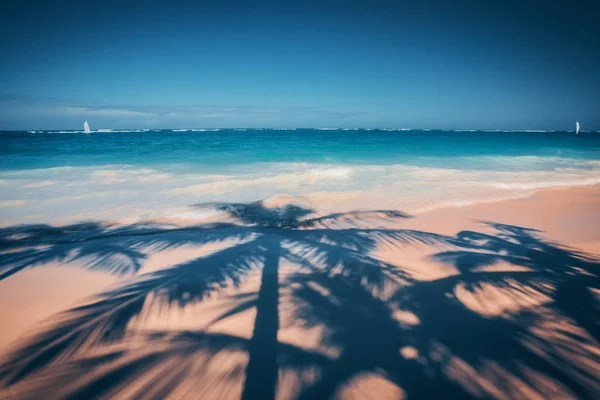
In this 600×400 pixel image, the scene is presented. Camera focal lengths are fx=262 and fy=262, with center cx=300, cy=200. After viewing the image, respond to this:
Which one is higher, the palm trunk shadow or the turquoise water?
the turquoise water

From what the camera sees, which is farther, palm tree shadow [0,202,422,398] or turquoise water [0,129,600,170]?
turquoise water [0,129,600,170]

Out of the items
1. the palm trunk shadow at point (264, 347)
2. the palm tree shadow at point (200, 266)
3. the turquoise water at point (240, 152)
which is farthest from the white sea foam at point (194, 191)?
the turquoise water at point (240, 152)

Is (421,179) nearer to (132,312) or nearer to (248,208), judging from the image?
(248,208)

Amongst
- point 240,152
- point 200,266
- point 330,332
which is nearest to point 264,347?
point 330,332

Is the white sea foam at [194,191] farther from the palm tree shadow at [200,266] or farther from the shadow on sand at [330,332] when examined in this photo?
the shadow on sand at [330,332]

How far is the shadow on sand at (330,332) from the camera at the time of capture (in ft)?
8.20

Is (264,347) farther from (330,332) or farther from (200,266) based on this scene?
(200,266)

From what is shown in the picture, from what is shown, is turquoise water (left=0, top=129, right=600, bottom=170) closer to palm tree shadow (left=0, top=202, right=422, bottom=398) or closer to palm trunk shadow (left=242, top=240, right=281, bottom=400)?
palm tree shadow (left=0, top=202, right=422, bottom=398)

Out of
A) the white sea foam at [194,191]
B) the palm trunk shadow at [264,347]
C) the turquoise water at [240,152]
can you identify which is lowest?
the palm trunk shadow at [264,347]

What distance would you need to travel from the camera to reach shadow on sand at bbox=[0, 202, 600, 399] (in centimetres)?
250

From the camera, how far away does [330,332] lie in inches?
122

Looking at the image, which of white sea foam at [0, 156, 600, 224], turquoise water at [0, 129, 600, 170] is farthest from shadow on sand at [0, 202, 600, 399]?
turquoise water at [0, 129, 600, 170]

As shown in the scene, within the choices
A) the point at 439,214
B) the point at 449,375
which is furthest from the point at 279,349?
the point at 439,214

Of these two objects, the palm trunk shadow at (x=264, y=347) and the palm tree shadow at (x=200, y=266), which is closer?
the palm trunk shadow at (x=264, y=347)
